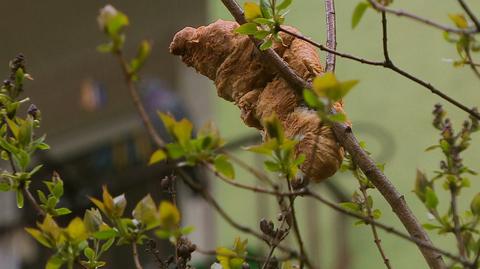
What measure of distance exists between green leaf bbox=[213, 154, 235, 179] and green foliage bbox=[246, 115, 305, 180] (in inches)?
1.1

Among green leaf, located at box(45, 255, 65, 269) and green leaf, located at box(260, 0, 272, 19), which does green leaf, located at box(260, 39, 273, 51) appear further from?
green leaf, located at box(45, 255, 65, 269)

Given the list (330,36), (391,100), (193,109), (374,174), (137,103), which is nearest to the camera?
(137,103)

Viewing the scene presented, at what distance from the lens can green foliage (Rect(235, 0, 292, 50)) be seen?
1.18 meters

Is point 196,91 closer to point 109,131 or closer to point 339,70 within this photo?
point 109,131

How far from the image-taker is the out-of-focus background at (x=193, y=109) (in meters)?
4.14

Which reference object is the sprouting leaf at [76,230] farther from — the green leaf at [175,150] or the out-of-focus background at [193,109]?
the out-of-focus background at [193,109]

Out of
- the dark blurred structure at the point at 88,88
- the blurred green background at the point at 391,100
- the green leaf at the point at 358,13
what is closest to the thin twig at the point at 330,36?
the green leaf at the point at 358,13

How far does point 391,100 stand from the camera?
433 centimetres

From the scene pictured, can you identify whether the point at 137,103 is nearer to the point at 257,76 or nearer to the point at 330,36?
the point at 257,76

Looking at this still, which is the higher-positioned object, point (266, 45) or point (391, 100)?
point (266, 45)

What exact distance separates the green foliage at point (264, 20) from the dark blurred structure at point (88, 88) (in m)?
4.31

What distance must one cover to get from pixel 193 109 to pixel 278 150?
5.23 metres

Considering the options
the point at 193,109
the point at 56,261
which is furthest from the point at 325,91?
the point at 193,109

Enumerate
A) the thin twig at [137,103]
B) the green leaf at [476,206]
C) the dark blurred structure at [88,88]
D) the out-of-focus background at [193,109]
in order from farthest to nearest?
the dark blurred structure at [88,88], the out-of-focus background at [193,109], the green leaf at [476,206], the thin twig at [137,103]
